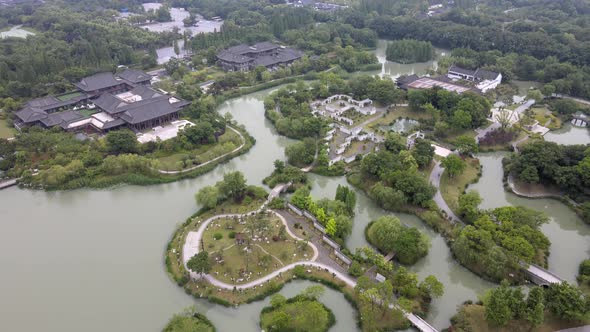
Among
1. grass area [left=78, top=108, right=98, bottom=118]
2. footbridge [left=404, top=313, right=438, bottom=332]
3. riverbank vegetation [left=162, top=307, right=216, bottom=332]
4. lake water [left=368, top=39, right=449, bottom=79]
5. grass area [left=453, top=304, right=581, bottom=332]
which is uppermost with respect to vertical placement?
grass area [left=453, top=304, right=581, bottom=332]

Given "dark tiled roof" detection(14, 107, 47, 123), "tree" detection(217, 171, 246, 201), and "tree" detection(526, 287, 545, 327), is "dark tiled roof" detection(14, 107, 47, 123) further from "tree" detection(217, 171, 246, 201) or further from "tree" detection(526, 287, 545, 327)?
"tree" detection(526, 287, 545, 327)

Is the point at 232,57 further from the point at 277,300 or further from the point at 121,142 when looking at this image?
the point at 277,300

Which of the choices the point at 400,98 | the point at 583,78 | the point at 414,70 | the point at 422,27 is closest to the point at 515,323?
the point at 400,98

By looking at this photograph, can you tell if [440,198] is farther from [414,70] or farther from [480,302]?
[414,70]

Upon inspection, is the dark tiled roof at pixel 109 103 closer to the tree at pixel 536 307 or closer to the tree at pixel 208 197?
the tree at pixel 208 197

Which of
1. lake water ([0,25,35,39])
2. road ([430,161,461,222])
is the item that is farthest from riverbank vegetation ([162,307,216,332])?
lake water ([0,25,35,39])

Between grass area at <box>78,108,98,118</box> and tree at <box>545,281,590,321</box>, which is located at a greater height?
tree at <box>545,281,590,321</box>

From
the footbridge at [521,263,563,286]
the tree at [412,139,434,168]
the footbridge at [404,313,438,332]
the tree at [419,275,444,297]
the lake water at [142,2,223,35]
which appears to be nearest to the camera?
the footbridge at [404,313,438,332]

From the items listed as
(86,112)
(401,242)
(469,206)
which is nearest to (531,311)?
(401,242)
